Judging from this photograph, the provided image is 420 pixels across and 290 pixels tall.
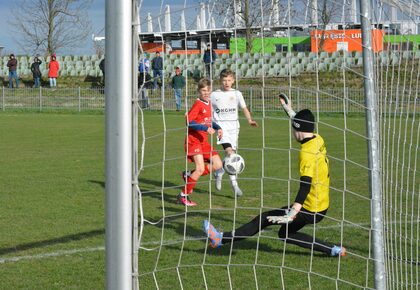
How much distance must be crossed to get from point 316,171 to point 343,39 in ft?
6.57

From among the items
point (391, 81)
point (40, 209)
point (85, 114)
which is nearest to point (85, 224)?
point (40, 209)

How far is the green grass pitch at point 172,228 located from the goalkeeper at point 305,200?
15 centimetres

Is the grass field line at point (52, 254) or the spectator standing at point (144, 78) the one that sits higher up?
the spectator standing at point (144, 78)

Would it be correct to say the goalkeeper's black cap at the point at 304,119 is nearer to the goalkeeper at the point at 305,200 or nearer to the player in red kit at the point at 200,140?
the goalkeeper at the point at 305,200

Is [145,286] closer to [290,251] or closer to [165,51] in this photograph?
[290,251]

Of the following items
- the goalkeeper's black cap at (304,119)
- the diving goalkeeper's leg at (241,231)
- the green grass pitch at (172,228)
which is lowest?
the green grass pitch at (172,228)

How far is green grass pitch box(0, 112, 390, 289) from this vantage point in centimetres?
676

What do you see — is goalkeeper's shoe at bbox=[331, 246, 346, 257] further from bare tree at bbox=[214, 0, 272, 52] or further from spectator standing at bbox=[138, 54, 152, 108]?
spectator standing at bbox=[138, 54, 152, 108]

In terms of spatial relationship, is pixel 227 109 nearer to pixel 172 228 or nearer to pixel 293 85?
pixel 172 228

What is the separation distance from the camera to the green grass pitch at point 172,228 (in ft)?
22.2

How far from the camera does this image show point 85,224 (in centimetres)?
924

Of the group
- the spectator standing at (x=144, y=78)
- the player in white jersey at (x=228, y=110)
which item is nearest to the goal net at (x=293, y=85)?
the spectator standing at (x=144, y=78)

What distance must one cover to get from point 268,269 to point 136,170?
11.2 ft

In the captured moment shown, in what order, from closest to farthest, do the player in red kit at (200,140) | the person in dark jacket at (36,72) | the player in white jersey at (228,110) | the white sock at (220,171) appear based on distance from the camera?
the player in white jersey at (228,110) < the player in red kit at (200,140) < the white sock at (220,171) < the person in dark jacket at (36,72)
